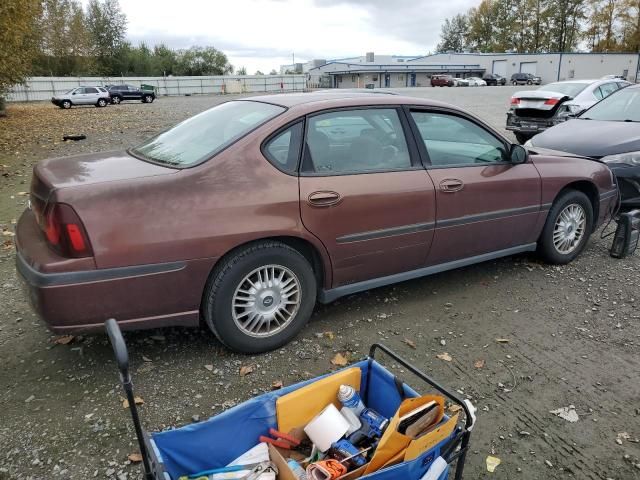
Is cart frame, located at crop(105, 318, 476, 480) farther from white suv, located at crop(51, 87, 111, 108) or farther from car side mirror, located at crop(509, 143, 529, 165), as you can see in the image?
white suv, located at crop(51, 87, 111, 108)

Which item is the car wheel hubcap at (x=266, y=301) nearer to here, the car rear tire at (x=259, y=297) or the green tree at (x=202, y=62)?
the car rear tire at (x=259, y=297)

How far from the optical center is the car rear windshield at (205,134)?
11.0 ft

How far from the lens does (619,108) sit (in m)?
7.38

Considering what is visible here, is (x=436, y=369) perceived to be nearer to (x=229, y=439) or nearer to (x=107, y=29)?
(x=229, y=439)

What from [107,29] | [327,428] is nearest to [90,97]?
[327,428]

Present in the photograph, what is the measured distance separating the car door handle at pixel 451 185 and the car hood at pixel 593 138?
2880 mm

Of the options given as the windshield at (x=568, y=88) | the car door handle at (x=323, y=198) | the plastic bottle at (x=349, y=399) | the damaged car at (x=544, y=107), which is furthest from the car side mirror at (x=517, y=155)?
the windshield at (x=568, y=88)

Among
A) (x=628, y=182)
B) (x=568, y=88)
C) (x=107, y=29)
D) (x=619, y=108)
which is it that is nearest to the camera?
(x=628, y=182)

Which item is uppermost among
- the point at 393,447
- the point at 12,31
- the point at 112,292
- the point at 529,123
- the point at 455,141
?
the point at 12,31

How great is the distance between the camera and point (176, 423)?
2.79 m

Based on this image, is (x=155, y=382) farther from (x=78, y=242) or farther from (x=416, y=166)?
(x=416, y=166)

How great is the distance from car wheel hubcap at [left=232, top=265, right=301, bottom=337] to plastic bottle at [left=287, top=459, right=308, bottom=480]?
126 centimetres

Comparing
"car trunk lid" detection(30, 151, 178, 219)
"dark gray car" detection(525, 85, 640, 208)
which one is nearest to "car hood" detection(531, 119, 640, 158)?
"dark gray car" detection(525, 85, 640, 208)

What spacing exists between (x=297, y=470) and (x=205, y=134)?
241cm
